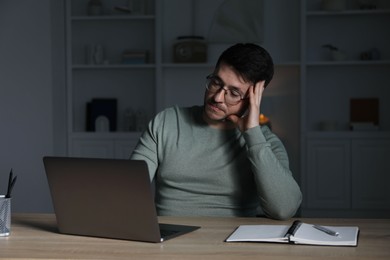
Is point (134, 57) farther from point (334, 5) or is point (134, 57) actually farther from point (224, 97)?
point (224, 97)

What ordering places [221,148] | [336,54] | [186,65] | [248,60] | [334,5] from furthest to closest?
[186,65] → [336,54] → [334,5] → [221,148] → [248,60]

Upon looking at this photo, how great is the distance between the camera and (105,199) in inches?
68.8

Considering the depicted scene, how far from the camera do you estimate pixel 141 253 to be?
159 centimetres

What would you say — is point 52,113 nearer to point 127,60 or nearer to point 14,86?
point 14,86

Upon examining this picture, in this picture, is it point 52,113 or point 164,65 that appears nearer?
point 52,113

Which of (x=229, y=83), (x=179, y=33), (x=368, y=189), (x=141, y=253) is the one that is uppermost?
(x=179, y=33)

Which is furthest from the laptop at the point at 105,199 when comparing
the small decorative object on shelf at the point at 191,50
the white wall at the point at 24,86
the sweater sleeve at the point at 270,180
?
the small decorative object on shelf at the point at 191,50

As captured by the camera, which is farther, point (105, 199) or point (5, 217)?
point (5, 217)

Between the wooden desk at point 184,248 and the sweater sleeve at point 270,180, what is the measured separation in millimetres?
208

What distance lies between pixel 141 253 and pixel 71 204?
32 centimetres

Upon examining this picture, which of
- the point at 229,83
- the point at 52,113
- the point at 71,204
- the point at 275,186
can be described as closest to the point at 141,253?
the point at 71,204

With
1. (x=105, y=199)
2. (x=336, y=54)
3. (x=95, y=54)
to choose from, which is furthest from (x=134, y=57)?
(x=105, y=199)

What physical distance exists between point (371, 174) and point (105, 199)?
4420mm

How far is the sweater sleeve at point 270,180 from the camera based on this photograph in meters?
2.09
